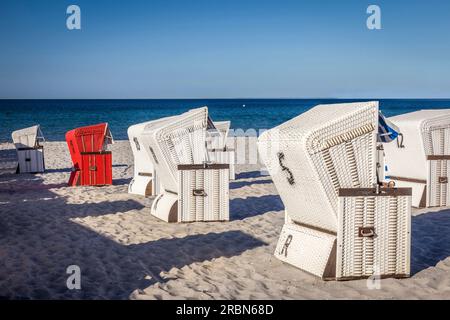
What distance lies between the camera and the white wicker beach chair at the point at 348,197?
4918 millimetres

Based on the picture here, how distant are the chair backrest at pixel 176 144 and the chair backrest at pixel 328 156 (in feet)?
9.67

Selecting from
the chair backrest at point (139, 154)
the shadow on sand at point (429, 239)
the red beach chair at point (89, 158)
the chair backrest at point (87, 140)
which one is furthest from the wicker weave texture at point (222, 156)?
the shadow on sand at point (429, 239)


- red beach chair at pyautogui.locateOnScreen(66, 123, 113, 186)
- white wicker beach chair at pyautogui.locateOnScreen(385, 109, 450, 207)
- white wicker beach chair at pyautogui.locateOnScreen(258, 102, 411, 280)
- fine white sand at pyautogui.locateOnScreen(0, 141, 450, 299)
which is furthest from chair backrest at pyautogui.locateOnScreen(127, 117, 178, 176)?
white wicker beach chair at pyautogui.locateOnScreen(258, 102, 411, 280)

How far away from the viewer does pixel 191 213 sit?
803 cm

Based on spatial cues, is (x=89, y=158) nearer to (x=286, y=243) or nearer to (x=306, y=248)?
(x=286, y=243)

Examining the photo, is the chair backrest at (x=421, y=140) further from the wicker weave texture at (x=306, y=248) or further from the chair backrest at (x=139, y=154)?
the chair backrest at (x=139, y=154)

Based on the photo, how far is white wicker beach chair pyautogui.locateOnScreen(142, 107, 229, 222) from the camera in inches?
312

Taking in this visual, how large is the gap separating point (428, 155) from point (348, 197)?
458 cm

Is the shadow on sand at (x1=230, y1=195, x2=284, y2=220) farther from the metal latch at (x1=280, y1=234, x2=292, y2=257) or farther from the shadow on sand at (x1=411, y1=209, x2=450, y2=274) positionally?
the metal latch at (x1=280, y1=234, x2=292, y2=257)

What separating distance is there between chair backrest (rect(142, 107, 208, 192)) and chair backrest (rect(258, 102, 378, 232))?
2.95 metres

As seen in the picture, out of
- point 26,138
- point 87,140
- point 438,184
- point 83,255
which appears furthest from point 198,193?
point 26,138

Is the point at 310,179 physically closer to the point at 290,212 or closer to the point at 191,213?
the point at 290,212

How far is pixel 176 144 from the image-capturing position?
8219mm

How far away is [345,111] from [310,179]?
0.73 meters
